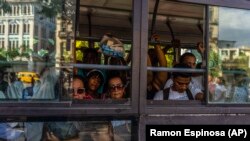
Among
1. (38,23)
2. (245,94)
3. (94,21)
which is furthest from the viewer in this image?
(94,21)

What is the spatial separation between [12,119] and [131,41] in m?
0.83

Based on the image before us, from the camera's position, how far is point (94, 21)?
356 centimetres

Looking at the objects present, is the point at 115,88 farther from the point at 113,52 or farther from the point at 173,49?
the point at 173,49

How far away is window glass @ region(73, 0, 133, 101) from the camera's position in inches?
102

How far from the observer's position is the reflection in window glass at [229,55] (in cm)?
267

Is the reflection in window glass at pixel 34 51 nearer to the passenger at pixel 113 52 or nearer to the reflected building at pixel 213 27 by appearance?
the passenger at pixel 113 52

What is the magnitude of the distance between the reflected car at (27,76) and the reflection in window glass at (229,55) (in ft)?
3.64

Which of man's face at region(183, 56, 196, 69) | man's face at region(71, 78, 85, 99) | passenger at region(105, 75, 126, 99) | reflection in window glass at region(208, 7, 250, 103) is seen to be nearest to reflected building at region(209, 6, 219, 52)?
reflection in window glass at region(208, 7, 250, 103)

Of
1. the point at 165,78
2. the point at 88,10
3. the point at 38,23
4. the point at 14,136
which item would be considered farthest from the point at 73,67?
the point at 88,10

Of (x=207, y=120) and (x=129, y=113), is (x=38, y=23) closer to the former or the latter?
(x=129, y=113)

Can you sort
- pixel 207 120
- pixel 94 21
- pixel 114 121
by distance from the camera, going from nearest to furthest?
pixel 114 121 → pixel 207 120 → pixel 94 21

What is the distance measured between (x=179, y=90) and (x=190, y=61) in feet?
0.75

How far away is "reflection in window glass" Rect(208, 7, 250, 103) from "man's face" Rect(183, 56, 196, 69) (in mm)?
182

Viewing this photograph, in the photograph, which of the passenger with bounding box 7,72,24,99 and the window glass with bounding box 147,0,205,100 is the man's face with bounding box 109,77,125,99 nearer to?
the window glass with bounding box 147,0,205,100
